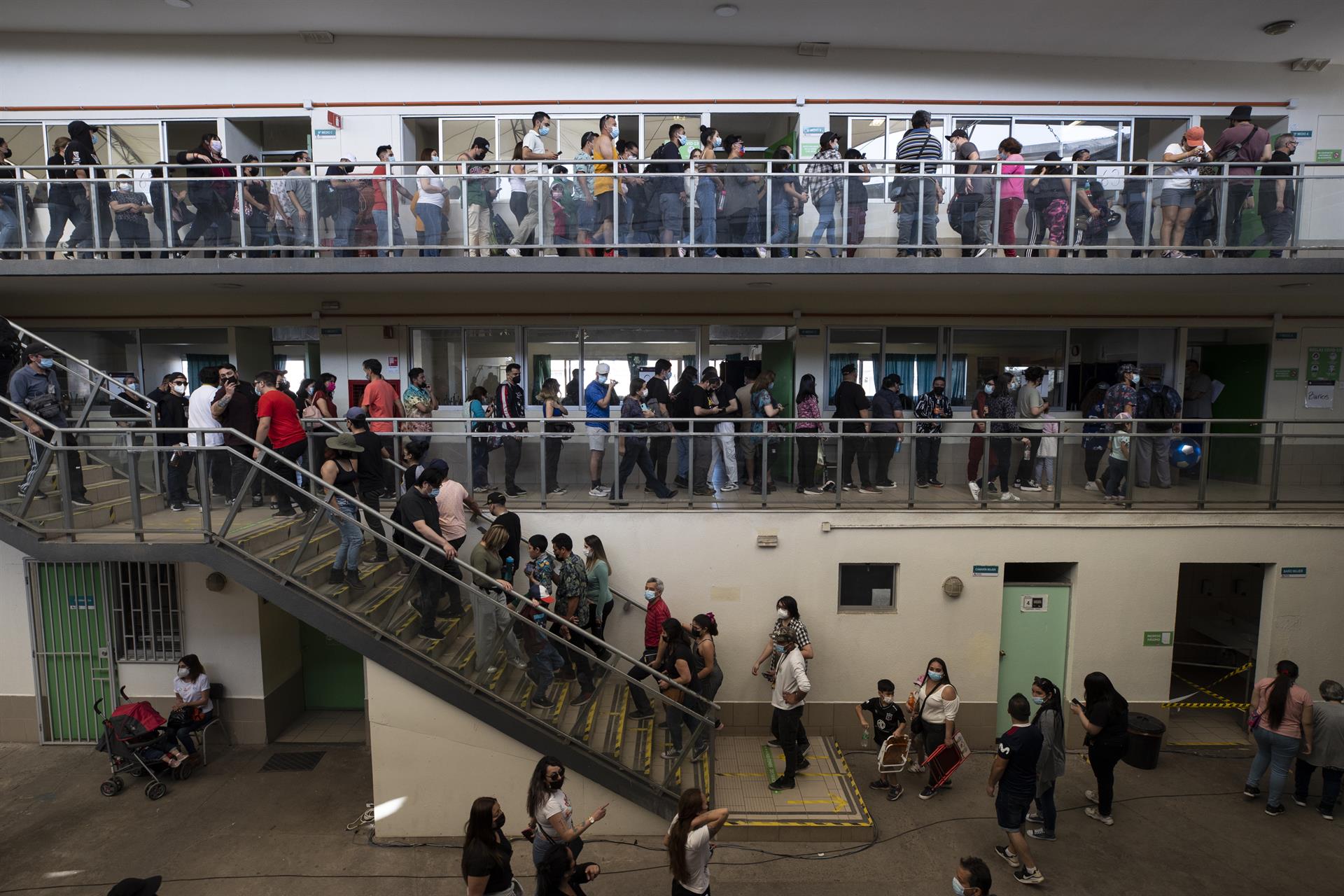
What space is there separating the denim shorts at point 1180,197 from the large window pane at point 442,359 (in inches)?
386

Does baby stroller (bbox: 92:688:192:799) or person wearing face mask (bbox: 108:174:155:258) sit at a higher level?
person wearing face mask (bbox: 108:174:155:258)

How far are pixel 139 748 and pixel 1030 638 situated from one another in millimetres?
10424

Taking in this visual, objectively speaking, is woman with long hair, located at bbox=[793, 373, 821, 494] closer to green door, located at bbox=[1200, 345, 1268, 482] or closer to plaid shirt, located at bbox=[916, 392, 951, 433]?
plaid shirt, located at bbox=[916, 392, 951, 433]

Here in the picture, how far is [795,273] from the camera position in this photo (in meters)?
8.79

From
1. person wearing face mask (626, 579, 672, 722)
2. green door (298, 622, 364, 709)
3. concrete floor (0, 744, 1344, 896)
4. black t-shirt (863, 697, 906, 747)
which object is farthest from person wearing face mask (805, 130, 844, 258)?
green door (298, 622, 364, 709)

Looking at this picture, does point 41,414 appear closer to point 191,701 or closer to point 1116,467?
point 191,701

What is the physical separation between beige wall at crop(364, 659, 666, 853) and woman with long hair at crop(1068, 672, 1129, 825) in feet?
15.6

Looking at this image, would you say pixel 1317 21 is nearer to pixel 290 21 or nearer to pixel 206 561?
pixel 290 21

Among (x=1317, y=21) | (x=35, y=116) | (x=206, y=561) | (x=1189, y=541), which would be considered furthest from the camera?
(x=35, y=116)

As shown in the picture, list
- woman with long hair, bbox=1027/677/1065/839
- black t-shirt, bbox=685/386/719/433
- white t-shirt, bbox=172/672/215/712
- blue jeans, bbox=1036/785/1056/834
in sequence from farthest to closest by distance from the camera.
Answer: black t-shirt, bbox=685/386/719/433 → white t-shirt, bbox=172/672/215/712 → blue jeans, bbox=1036/785/1056/834 → woman with long hair, bbox=1027/677/1065/839

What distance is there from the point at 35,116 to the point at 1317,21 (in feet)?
60.6

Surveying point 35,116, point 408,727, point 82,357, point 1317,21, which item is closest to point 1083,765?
point 408,727

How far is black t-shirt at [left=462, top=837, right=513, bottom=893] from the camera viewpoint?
4.77 m

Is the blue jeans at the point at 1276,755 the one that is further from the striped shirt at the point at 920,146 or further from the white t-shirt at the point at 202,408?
the white t-shirt at the point at 202,408
